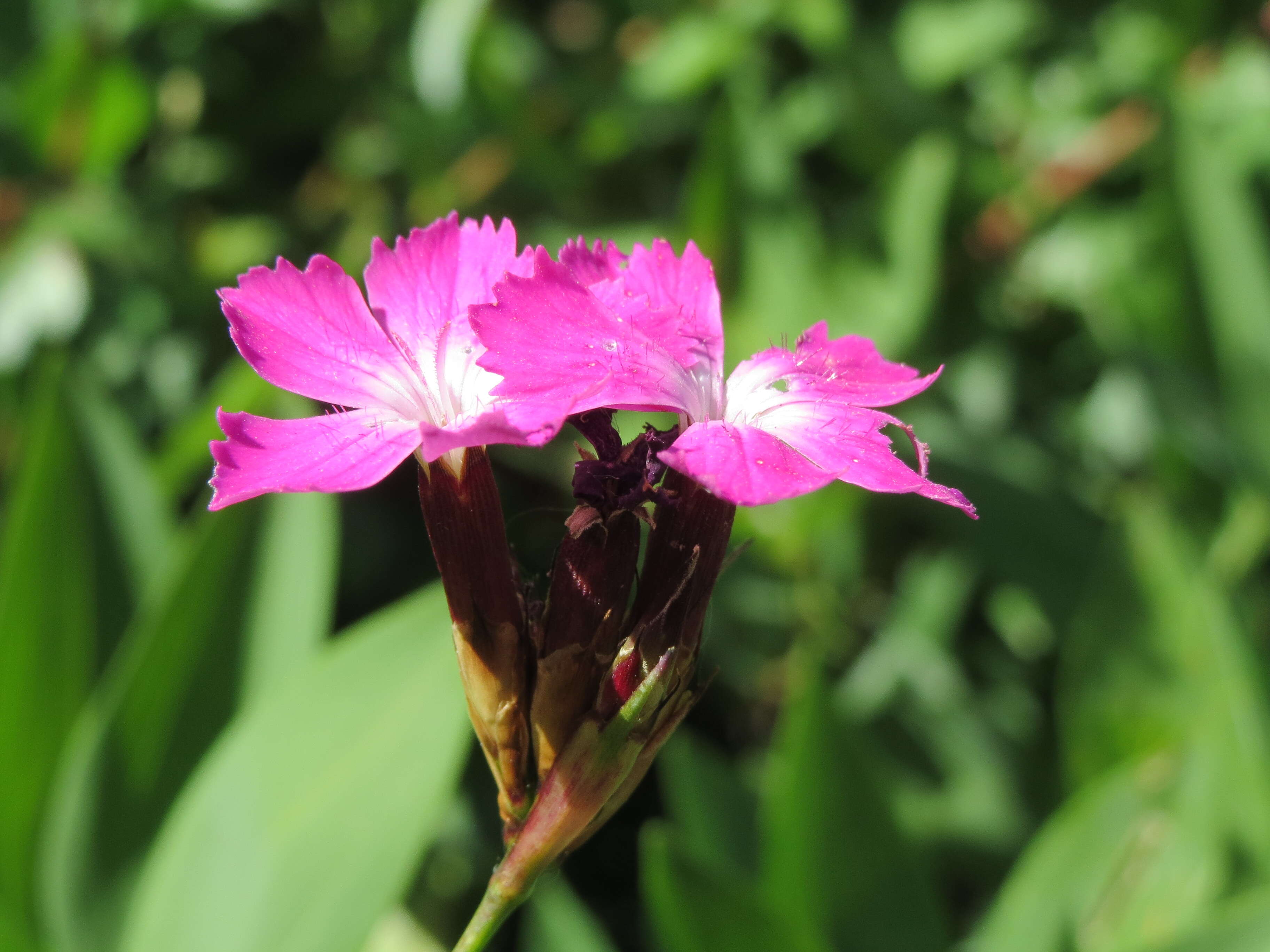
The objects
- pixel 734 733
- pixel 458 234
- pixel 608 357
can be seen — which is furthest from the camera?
pixel 734 733

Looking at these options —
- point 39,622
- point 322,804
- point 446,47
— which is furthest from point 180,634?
point 446,47

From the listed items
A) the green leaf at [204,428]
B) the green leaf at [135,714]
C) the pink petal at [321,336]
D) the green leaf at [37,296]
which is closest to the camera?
the pink petal at [321,336]

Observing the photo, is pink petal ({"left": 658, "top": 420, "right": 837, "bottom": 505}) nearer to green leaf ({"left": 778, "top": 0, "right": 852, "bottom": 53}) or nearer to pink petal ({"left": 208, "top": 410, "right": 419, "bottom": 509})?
pink petal ({"left": 208, "top": 410, "right": 419, "bottom": 509})

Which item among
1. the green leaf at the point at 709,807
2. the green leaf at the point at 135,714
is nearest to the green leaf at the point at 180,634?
the green leaf at the point at 135,714

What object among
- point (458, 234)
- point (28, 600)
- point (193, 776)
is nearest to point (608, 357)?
point (458, 234)

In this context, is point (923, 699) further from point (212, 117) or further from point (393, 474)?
point (212, 117)

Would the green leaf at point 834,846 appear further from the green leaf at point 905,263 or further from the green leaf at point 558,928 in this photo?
the green leaf at point 905,263

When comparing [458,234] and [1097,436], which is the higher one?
[458,234]

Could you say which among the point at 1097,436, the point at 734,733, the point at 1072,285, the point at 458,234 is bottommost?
the point at 734,733

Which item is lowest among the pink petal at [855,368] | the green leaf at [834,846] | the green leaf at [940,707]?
the green leaf at [940,707]
